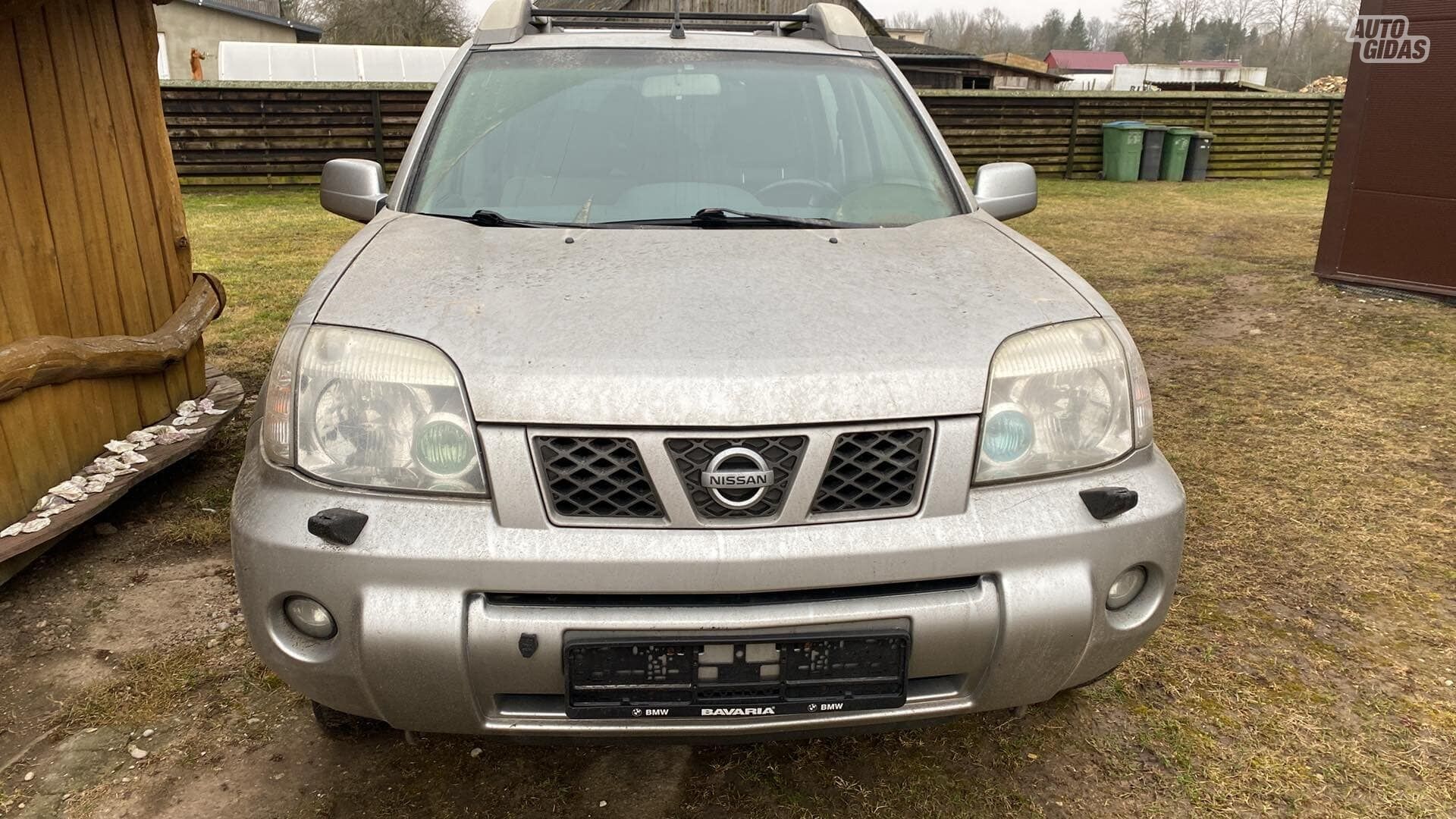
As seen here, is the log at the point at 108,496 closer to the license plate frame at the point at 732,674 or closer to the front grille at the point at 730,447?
the license plate frame at the point at 732,674

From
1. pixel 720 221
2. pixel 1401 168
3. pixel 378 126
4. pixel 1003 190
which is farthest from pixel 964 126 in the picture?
pixel 720 221

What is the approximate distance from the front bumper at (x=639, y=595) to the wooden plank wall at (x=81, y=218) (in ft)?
6.66

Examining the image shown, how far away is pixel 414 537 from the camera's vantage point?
68.1 inches

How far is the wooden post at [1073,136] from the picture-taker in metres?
17.2

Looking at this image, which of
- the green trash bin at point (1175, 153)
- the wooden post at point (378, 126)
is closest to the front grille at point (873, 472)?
the wooden post at point (378, 126)

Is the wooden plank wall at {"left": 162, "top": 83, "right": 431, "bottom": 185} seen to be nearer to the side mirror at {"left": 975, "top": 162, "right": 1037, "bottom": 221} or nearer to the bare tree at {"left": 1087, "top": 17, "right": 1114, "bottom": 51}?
the side mirror at {"left": 975, "top": 162, "right": 1037, "bottom": 221}

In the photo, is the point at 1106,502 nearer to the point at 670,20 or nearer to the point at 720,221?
the point at 720,221

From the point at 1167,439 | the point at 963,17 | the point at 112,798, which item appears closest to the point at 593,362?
the point at 112,798

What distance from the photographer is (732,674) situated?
176cm

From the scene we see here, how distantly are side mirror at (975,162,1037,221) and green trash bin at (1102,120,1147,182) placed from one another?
15275 millimetres

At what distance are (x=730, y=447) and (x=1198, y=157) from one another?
59.8 feet

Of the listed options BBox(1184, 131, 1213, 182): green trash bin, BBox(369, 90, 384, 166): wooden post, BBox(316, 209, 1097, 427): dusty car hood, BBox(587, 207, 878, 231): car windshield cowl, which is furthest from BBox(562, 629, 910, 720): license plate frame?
BBox(1184, 131, 1213, 182): green trash bin

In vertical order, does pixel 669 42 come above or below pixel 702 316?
above

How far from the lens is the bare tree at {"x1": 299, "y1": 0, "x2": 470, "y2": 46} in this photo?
40.5 m
